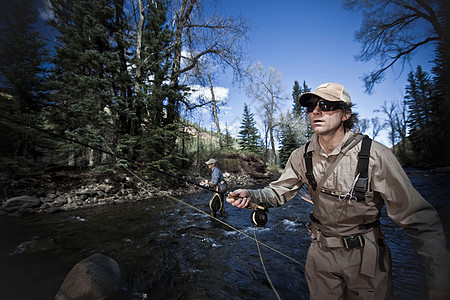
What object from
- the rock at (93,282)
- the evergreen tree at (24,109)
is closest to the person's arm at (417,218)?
the rock at (93,282)

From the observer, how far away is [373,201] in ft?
5.07

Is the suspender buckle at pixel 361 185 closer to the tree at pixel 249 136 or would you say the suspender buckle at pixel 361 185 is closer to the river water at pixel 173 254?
the river water at pixel 173 254

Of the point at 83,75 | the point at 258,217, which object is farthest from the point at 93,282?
the point at 83,75

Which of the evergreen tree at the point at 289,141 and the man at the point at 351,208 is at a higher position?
the evergreen tree at the point at 289,141

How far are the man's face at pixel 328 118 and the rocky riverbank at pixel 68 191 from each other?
7.23 m

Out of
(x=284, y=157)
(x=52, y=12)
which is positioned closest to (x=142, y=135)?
(x=52, y=12)

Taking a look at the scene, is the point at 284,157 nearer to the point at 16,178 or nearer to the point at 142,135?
the point at 142,135

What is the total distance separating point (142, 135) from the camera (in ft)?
39.7

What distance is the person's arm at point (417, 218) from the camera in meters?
1.17

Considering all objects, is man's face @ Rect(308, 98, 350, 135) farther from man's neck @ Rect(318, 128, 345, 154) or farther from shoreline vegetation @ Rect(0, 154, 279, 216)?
shoreline vegetation @ Rect(0, 154, 279, 216)

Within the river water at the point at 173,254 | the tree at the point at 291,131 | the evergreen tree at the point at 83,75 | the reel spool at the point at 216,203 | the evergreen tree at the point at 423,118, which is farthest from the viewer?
the tree at the point at 291,131

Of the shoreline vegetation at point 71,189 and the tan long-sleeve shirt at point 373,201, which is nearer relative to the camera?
the tan long-sleeve shirt at point 373,201

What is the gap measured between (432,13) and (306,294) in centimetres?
1478

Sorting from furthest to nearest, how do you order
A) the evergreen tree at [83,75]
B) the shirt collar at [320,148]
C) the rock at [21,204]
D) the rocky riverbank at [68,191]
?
the evergreen tree at [83,75]
the rocky riverbank at [68,191]
the rock at [21,204]
the shirt collar at [320,148]
